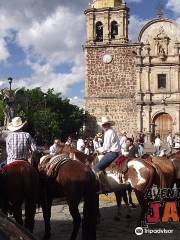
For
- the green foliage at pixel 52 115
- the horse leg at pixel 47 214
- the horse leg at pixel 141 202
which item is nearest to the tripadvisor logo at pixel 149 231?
the horse leg at pixel 141 202

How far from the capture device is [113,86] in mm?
43562

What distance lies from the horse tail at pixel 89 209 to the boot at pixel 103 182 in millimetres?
1078

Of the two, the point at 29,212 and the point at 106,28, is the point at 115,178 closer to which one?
the point at 29,212

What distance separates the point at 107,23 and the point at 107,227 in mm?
37194

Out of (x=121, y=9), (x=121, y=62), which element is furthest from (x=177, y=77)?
(x=121, y=9)

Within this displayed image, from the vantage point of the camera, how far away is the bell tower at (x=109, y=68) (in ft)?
141

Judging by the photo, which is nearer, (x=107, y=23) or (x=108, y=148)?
(x=108, y=148)

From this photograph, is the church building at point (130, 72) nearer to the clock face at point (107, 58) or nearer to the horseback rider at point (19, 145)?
the clock face at point (107, 58)

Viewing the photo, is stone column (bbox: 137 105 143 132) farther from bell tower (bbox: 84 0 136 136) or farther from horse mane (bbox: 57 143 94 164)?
horse mane (bbox: 57 143 94 164)

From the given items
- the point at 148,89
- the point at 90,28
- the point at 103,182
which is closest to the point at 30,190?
the point at 103,182

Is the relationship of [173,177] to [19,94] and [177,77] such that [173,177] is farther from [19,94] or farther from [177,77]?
[177,77]

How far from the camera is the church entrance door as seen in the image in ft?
137

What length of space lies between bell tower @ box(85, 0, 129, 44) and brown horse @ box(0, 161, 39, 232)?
37.9 meters

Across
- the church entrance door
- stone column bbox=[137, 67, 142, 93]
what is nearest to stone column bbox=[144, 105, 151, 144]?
the church entrance door
